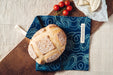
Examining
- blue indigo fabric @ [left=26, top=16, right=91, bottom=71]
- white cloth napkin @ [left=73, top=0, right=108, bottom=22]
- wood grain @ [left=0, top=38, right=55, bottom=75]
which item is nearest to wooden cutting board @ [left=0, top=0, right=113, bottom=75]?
wood grain @ [left=0, top=38, right=55, bottom=75]

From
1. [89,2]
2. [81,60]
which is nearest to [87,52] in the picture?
[81,60]

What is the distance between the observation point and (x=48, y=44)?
126cm

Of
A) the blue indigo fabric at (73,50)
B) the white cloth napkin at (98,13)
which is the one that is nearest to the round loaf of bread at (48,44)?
the blue indigo fabric at (73,50)

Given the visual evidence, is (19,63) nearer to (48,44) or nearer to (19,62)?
(19,62)

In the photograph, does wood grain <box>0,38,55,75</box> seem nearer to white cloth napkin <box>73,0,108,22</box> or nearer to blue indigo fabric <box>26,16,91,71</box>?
blue indigo fabric <box>26,16,91,71</box>

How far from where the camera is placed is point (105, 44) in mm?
1394

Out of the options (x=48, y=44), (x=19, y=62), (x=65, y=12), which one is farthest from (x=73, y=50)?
(x=19, y=62)

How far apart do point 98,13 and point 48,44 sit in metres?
0.56

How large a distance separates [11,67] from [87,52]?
77cm

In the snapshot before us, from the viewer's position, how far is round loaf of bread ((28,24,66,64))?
1.26 meters

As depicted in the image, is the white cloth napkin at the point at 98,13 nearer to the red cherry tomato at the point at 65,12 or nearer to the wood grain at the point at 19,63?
the red cherry tomato at the point at 65,12

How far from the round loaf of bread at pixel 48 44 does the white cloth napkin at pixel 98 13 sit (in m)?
0.31

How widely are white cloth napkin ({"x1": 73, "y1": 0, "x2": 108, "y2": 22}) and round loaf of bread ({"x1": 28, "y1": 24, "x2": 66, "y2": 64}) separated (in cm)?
31

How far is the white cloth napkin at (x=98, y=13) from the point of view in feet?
4.42
